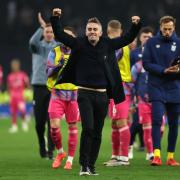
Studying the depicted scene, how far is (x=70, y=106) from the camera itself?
44.9 ft

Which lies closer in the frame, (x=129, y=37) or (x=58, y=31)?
(x=58, y=31)

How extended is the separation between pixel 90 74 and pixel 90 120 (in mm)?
615

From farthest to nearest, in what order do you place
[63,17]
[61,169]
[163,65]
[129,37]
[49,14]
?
[63,17] → [49,14] → [163,65] → [61,169] → [129,37]

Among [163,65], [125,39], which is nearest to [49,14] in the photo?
[163,65]

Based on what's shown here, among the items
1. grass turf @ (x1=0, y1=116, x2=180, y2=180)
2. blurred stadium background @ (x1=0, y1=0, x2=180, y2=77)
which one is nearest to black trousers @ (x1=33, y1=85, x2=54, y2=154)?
grass turf @ (x1=0, y1=116, x2=180, y2=180)

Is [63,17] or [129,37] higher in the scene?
[63,17]

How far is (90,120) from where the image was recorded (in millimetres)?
11898

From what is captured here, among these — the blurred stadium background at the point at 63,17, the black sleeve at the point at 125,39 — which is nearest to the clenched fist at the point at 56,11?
the black sleeve at the point at 125,39

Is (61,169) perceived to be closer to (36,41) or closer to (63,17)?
(36,41)

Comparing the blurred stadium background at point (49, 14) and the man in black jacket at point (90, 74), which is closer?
the man in black jacket at point (90, 74)

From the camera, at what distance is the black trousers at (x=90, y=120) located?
1188cm

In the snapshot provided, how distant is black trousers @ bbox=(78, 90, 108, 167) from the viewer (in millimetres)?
11875

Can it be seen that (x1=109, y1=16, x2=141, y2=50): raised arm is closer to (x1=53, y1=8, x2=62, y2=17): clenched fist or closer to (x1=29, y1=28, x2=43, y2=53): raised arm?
(x1=53, y1=8, x2=62, y2=17): clenched fist

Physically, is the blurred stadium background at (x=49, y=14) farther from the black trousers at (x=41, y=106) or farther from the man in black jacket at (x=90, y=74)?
the man in black jacket at (x=90, y=74)
